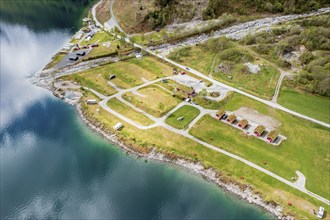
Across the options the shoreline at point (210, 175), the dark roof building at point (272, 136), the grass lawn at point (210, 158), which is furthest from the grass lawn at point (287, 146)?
the shoreline at point (210, 175)

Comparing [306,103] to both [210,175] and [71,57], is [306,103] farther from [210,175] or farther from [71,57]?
[71,57]

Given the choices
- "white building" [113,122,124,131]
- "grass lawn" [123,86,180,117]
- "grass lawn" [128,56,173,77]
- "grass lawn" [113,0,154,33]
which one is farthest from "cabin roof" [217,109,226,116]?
"grass lawn" [113,0,154,33]

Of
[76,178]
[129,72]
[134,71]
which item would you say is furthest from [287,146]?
[129,72]

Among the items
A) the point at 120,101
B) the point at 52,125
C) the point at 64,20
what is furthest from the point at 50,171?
the point at 64,20

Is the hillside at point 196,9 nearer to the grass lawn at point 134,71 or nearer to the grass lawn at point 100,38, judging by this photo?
the grass lawn at point 100,38

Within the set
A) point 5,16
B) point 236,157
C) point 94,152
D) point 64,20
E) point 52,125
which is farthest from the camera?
point 5,16

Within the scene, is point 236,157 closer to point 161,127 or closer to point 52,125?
point 161,127

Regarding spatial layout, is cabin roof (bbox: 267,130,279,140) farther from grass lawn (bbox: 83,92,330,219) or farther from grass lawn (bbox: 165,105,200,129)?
grass lawn (bbox: 165,105,200,129)
